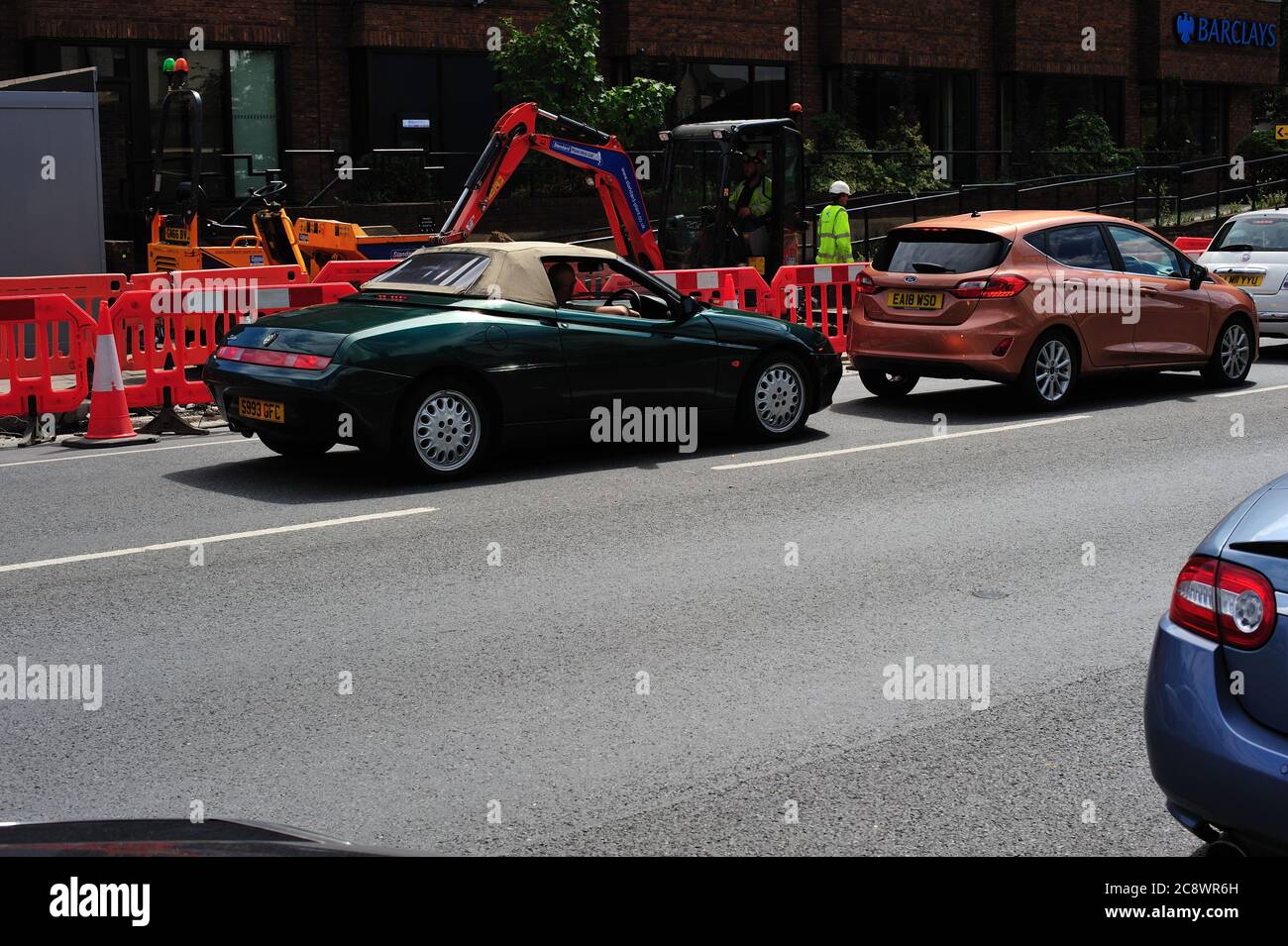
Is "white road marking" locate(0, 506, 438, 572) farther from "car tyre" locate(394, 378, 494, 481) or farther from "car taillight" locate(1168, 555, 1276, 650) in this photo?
"car taillight" locate(1168, 555, 1276, 650)

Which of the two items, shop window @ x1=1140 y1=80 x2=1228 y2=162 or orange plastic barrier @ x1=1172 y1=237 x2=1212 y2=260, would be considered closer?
orange plastic barrier @ x1=1172 y1=237 x2=1212 y2=260

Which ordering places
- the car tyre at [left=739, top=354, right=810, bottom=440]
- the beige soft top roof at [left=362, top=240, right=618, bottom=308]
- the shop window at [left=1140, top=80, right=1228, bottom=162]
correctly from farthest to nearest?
1. the shop window at [left=1140, top=80, right=1228, bottom=162]
2. the car tyre at [left=739, top=354, right=810, bottom=440]
3. the beige soft top roof at [left=362, top=240, right=618, bottom=308]

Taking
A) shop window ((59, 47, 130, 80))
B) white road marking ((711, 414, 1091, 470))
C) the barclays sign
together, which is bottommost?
white road marking ((711, 414, 1091, 470))

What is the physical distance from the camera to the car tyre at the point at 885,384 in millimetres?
14836

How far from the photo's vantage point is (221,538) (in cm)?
879

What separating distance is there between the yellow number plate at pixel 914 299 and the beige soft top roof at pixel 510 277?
3618 mm

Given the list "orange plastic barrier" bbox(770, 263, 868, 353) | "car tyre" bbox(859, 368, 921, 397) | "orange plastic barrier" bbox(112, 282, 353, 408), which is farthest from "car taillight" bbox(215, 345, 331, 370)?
"orange plastic barrier" bbox(770, 263, 868, 353)

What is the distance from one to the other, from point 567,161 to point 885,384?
540 centimetres

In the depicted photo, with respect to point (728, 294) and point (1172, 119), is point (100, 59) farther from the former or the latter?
point (1172, 119)

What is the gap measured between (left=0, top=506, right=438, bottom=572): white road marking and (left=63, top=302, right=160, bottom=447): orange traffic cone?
403cm

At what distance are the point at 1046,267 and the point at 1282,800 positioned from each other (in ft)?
34.2

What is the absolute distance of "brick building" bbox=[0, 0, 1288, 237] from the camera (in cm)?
2644

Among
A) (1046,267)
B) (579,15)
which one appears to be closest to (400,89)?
(579,15)
